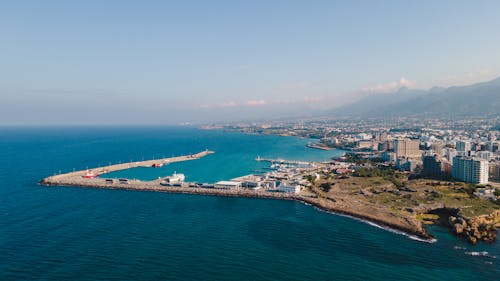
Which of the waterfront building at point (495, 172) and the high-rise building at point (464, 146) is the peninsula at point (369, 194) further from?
the high-rise building at point (464, 146)

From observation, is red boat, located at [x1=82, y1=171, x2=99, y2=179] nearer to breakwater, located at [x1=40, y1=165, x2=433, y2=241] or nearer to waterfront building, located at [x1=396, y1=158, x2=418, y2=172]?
breakwater, located at [x1=40, y1=165, x2=433, y2=241]

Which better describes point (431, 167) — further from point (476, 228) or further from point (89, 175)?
point (89, 175)

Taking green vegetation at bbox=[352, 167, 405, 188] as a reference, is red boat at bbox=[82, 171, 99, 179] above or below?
above

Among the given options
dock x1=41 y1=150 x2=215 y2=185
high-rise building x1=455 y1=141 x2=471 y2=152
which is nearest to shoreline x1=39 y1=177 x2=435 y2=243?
dock x1=41 y1=150 x2=215 y2=185

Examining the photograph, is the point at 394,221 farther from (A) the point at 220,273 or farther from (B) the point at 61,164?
(B) the point at 61,164

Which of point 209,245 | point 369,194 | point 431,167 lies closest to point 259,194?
point 369,194

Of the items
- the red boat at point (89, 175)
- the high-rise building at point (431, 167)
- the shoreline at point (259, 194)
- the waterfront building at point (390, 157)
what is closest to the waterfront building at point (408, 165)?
the high-rise building at point (431, 167)
